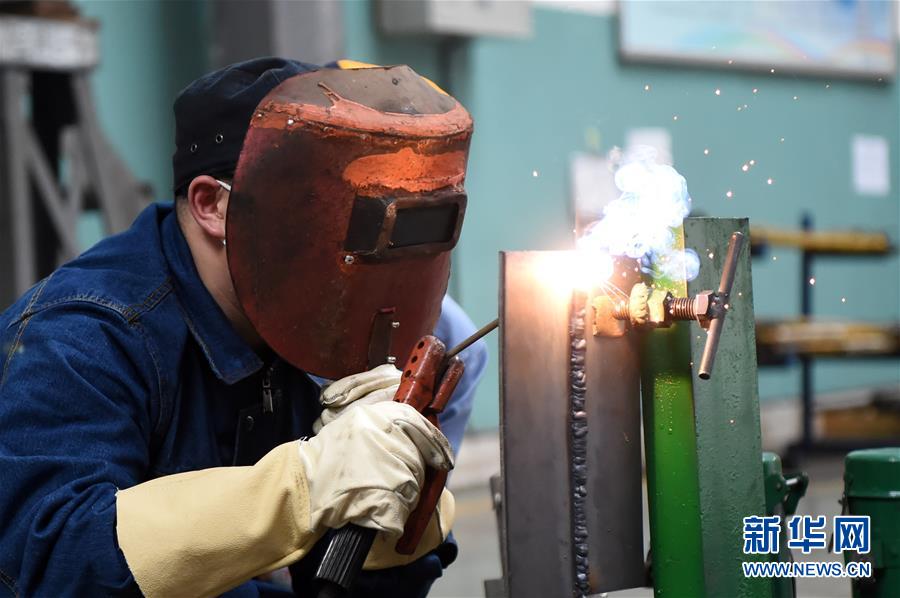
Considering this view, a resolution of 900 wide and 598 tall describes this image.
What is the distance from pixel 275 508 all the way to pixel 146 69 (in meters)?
3.97

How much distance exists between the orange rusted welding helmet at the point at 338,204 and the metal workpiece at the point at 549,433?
0.93ft

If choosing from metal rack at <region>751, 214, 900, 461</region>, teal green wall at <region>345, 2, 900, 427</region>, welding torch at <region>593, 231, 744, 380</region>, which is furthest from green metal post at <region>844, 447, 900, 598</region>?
metal rack at <region>751, 214, 900, 461</region>

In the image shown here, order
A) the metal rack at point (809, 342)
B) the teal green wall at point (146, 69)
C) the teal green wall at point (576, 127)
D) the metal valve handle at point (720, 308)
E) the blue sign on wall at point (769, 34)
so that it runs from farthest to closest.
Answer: the blue sign on wall at point (769, 34) < the metal rack at point (809, 342) < the teal green wall at point (576, 127) < the teal green wall at point (146, 69) < the metal valve handle at point (720, 308)

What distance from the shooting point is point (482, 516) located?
533 centimetres

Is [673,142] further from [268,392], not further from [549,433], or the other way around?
[549,433]

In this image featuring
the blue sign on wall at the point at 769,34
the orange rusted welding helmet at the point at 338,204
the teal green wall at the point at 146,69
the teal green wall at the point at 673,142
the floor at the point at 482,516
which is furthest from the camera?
the blue sign on wall at the point at 769,34

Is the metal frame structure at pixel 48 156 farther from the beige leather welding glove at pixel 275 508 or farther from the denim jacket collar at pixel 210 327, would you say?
the beige leather welding glove at pixel 275 508

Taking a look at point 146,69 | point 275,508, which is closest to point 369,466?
point 275,508

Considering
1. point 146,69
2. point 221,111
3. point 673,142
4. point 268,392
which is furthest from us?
point 673,142

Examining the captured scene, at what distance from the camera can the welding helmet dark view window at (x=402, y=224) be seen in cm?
174

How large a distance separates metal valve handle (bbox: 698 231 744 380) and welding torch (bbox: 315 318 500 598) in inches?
9.9

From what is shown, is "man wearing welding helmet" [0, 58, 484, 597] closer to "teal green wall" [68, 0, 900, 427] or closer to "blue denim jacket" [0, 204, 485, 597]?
"blue denim jacket" [0, 204, 485, 597]

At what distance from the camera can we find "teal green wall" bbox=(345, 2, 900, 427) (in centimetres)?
617

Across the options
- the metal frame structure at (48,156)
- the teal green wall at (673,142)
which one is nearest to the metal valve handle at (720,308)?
the metal frame structure at (48,156)
